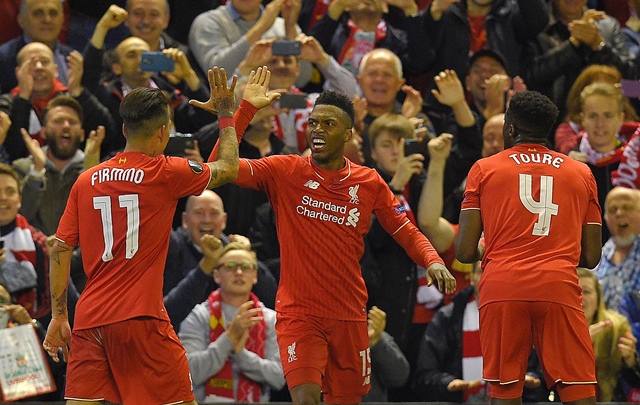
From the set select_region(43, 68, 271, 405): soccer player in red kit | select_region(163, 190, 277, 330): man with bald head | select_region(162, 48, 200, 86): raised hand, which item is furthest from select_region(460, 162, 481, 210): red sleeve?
select_region(162, 48, 200, 86): raised hand

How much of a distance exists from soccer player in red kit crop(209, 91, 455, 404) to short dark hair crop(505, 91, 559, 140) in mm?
913

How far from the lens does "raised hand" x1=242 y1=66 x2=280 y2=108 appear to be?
24.0ft

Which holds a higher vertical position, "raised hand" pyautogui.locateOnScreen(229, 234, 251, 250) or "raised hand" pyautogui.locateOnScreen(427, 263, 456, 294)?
"raised hand" pyautogui.locateOnScreen(229, 234, 251, 250)

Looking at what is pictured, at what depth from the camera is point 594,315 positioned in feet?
28.8

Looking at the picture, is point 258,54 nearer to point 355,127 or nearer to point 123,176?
point 355,127

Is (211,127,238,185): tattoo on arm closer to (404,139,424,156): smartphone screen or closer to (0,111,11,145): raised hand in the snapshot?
(404,139,424,156): smartphone screen

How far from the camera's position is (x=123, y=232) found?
646 centimetres

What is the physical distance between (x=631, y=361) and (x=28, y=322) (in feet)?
14.0

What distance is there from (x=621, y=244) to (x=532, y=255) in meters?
2.87

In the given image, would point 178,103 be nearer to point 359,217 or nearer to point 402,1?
point 402,1

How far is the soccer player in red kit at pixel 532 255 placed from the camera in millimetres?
6727

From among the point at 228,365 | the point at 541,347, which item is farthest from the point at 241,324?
the point at 541,347

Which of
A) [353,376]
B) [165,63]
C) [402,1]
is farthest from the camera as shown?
[402,1]

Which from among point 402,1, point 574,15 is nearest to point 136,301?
point 402,1
